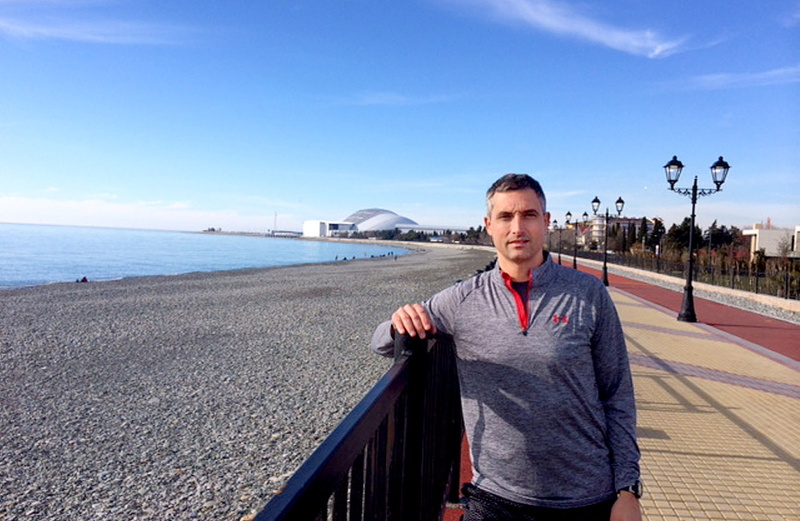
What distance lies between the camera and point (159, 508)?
4812mm

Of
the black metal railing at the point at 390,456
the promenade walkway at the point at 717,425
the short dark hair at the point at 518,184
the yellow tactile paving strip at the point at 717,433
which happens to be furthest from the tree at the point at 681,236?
the short dark hair at the point at 518,184

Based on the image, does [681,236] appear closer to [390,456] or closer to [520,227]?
[520,227]

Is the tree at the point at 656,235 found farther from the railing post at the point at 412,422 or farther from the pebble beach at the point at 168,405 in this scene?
the railing post at the point at 412,422

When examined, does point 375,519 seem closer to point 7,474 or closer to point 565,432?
point 565,432

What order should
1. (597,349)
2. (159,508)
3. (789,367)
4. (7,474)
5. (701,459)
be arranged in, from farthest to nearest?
1. (789,367)
2. (7,474)
3. (159,508)
4. (701,459)
5. (597,349)

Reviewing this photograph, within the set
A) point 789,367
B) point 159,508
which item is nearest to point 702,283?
point 789,367

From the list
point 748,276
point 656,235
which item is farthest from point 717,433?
point 656,235

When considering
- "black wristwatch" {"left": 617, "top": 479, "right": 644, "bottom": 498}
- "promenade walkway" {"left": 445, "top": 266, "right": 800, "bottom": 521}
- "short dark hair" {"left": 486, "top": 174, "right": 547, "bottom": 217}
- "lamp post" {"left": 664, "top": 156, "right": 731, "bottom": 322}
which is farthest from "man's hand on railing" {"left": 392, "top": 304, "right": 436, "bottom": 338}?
"lamp post" {"left": 664, "top": 156, "right": 731, "bottom": 322}

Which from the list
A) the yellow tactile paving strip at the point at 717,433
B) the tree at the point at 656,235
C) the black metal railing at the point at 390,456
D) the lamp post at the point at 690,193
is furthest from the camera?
the tree at the point at 656,235

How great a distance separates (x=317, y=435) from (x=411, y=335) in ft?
16.3

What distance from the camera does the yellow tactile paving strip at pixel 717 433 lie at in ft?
12.0

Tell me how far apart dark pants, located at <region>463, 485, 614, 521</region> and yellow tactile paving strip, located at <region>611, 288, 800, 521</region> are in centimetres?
202

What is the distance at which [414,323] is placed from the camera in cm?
187

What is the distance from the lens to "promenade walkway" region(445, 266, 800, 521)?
3.67 m
